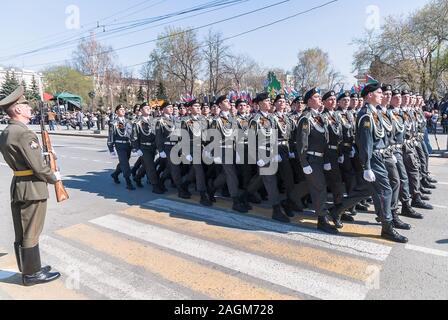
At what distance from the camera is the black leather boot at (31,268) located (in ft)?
11.0

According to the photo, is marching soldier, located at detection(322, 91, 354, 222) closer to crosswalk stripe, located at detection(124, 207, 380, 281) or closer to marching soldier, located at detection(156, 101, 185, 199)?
crosswalk stripe, located at detection(124, 207, 380, 281)

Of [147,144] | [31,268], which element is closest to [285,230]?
[31,268]

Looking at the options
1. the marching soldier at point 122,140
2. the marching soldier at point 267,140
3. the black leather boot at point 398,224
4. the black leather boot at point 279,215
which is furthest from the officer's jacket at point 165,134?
the black leather boot at point 398,224

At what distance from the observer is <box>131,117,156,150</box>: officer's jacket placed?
7.25 meters

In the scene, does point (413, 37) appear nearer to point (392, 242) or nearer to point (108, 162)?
point (108, 162)

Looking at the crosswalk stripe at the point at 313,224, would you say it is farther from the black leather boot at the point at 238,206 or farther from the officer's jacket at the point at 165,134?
the officer's jacket at the point at 165,134

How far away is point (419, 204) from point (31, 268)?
216 inches

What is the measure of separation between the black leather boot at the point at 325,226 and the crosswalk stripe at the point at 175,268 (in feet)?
5.66

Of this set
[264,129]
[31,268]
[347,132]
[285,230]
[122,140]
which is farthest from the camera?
[122,140]

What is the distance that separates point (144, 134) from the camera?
285 inches

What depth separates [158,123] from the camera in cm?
695

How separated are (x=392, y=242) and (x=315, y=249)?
973 mm

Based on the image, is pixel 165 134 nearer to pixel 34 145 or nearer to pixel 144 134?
pixel 144 134
